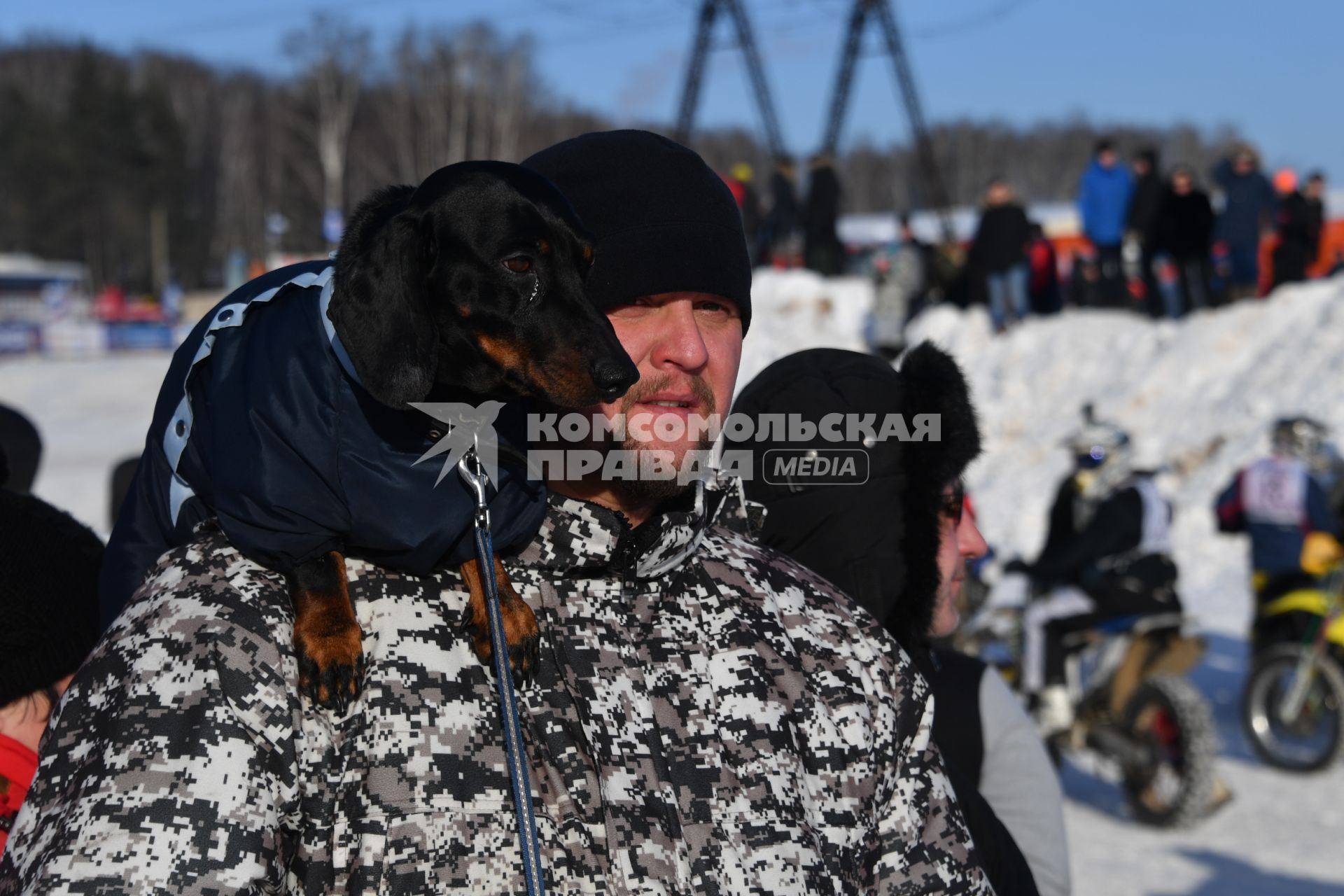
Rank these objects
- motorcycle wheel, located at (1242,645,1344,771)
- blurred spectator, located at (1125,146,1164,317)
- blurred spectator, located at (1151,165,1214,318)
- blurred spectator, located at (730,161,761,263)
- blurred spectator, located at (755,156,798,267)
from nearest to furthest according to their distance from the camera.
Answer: motorcycle wheel, located at (1242,645,1344,771), blurred spectator, located at (1151,165,1214,318), blurred spectator, located at (1125,146,1164,317), blurred spectator, located at (730,161,761,263), blurred spectator, located at (755,156,798,267)

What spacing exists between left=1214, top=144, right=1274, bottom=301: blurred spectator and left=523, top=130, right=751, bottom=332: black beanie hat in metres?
14.4

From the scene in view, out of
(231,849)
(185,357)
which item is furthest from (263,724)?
(185,357)

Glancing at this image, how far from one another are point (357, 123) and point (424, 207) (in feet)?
171

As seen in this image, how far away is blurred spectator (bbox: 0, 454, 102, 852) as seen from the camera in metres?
1.81

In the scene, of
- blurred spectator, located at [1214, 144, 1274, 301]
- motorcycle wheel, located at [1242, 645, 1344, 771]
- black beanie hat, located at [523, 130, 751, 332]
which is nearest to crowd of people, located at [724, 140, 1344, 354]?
blurred spectator, located at [1214, 144, 1274, 301]

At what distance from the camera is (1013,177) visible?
90.4m

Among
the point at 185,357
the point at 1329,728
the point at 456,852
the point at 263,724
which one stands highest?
the point at 185,357

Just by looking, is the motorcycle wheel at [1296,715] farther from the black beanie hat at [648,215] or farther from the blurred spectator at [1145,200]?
the blurred spectator at [1145,200]

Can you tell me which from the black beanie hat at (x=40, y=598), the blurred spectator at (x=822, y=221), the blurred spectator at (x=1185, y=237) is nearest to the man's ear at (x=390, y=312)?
the black beanie hat at (x=40, y=598)

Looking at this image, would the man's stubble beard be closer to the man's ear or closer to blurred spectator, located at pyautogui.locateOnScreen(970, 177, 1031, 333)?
the man's ear

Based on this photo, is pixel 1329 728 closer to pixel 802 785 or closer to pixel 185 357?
pixel 802 785

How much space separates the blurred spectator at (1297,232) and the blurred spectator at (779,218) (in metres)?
6.41

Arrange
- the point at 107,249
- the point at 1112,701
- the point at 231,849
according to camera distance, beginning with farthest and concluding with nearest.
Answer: the point at 107,249
the point at 1112,701
the point at 231,849

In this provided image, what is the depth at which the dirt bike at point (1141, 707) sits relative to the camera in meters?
6.30
